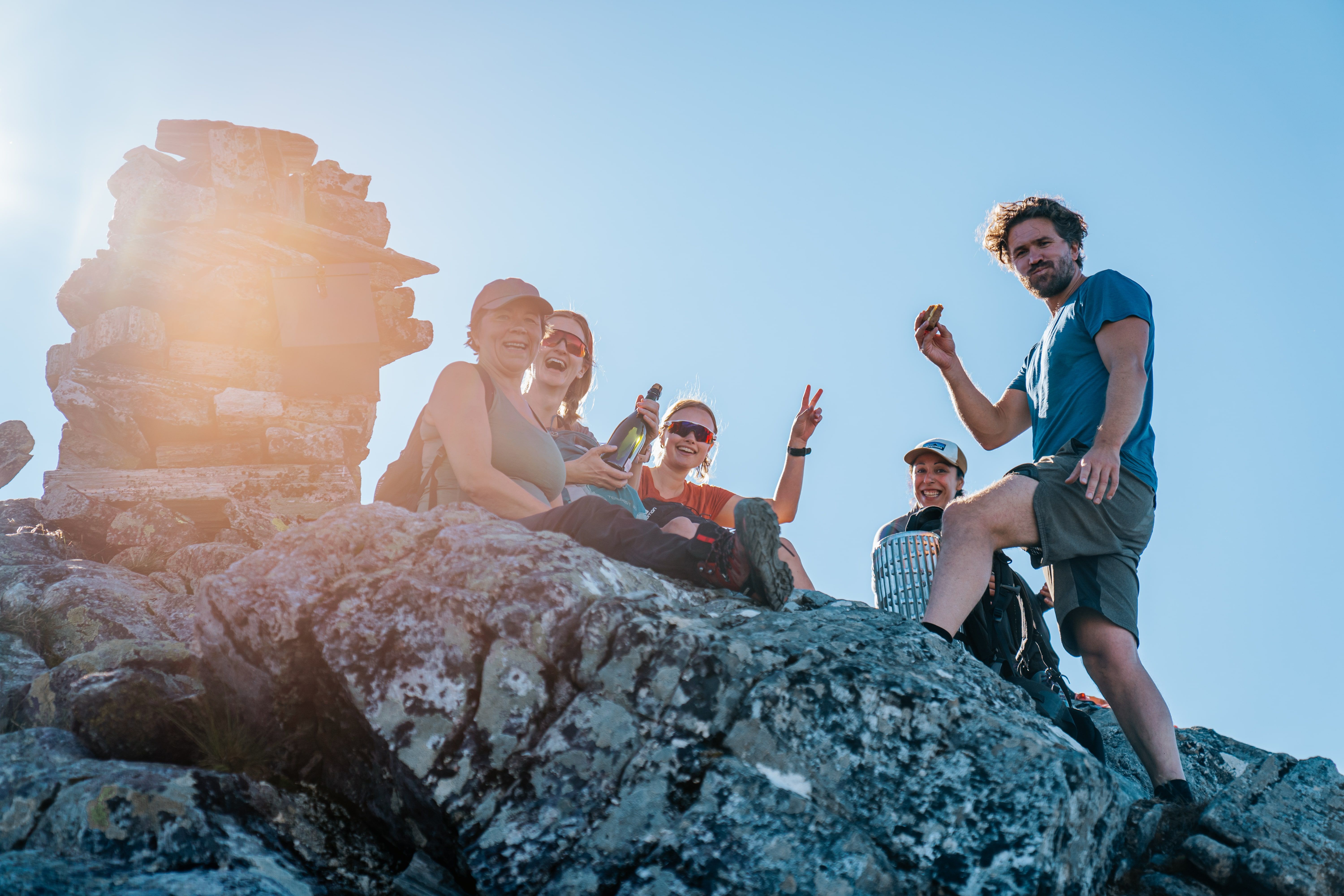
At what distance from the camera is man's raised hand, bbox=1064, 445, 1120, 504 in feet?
13.6

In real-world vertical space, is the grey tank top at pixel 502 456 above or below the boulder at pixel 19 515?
above

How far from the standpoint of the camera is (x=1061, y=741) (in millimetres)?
3092

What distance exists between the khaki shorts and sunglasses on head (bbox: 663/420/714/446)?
11.1ft

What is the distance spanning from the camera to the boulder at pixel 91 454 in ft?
46.9

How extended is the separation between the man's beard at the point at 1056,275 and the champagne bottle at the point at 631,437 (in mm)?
2932

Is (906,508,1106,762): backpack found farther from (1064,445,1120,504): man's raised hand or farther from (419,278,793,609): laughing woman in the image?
(419,278,793,609): laughing woman

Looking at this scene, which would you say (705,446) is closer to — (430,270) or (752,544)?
(752,544)

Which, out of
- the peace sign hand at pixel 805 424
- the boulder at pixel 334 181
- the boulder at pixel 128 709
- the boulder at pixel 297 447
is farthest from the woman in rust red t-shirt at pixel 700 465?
the boulder at pixel 334 181

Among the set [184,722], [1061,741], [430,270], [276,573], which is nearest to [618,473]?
[276,573]

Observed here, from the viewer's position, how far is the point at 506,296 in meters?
5.66

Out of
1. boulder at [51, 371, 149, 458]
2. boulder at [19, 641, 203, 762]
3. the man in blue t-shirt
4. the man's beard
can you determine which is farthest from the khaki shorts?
boulder at [51, 371, 149, 458]

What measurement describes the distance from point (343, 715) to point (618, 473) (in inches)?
113

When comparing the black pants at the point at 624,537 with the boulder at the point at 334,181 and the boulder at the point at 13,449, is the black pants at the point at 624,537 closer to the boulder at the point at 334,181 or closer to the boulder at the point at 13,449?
the boulder at the point at 13,449

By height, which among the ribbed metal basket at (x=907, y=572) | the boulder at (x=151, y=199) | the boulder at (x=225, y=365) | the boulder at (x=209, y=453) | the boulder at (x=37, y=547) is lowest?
the boulder at (x=37, y=547)
